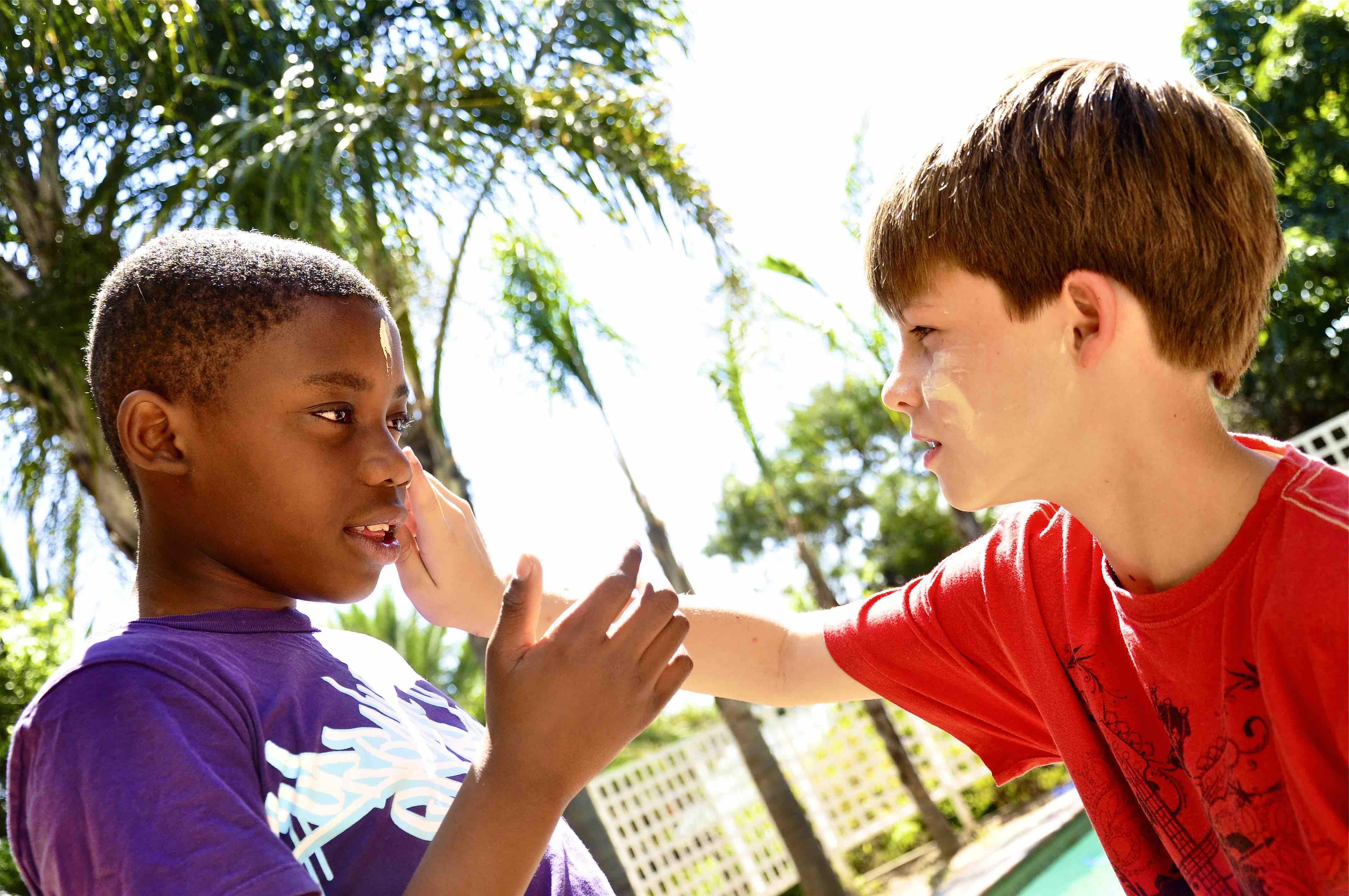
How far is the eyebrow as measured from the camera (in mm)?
1366

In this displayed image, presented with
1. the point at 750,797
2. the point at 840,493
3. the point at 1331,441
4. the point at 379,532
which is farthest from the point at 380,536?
the point at 840,493

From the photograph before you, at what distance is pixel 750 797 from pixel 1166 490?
29.3 ft

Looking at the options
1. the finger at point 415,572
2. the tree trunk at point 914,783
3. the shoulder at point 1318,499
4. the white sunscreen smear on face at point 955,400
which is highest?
the finger at point 415,572

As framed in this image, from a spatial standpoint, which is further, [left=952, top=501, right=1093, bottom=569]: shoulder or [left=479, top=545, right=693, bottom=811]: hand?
[left=952, top=501, right=1093, bottom=569]: shoulder

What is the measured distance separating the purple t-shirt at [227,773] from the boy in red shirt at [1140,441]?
789 millimetres

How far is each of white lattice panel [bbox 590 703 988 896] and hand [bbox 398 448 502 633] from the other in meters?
7.57

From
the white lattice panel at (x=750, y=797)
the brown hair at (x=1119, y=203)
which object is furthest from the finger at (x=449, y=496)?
the white lattice panel at (x=750, y=797)

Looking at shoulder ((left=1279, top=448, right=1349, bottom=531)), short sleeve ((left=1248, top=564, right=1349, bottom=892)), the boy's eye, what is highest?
the boy's eye

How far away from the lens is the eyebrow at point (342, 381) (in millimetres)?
1366

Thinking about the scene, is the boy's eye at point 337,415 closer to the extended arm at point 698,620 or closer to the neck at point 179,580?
the neck at point 179,580

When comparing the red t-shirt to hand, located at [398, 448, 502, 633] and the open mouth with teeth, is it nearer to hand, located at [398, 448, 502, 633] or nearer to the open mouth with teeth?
hand, located at [398, 448, 502, 633]

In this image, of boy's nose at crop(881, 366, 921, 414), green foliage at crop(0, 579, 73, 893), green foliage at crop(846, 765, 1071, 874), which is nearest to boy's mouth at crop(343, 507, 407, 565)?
boy's nose at crop(881, 366, 921, 414)

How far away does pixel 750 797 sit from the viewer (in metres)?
9.66

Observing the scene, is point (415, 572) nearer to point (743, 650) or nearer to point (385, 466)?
point (385, 466)
